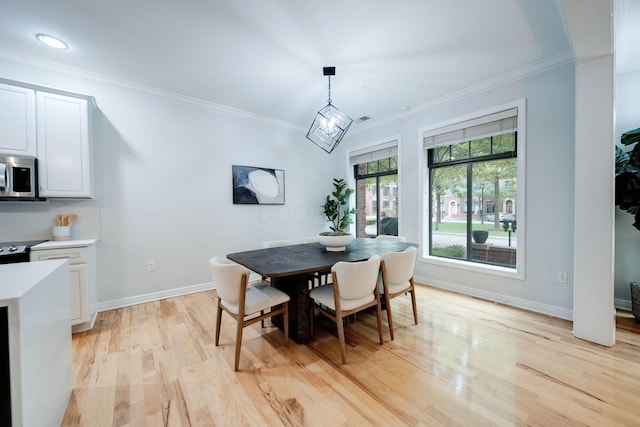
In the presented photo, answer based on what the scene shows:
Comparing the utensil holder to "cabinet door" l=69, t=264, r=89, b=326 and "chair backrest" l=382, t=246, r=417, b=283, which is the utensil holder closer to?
"cabinet door" l=69, t=264, r=89, b=326

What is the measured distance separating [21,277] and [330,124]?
2.46 metres

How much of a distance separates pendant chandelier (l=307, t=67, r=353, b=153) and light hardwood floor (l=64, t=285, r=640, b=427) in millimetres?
2006

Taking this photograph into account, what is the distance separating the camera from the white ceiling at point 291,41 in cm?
192

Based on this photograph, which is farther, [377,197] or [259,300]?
[377,197]

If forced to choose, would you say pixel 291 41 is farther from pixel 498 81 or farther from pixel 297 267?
pixel 498 81

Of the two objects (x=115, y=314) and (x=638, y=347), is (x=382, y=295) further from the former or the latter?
(x=115, y=314)

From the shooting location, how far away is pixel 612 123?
2.04m

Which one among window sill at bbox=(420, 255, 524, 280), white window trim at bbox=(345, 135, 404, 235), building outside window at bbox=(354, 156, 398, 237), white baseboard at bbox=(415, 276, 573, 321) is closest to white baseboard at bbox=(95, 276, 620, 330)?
white baseboard at bbox=(415, 276, 573, 321)

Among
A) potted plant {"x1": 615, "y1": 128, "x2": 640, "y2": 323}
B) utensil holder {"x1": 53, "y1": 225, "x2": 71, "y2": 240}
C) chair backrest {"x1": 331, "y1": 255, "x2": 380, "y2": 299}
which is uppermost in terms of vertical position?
potted plant {"x1": 615, "y1": 128, "x2": 640, "y2": 323}

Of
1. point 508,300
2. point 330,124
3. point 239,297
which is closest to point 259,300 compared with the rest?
point 239,297

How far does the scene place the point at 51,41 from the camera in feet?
7.48

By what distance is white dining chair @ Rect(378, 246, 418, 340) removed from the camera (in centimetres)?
222

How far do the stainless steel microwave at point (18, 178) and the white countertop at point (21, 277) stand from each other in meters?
1.43

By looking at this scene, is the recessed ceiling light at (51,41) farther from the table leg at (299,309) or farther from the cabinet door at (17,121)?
the table leg at (299,309)
